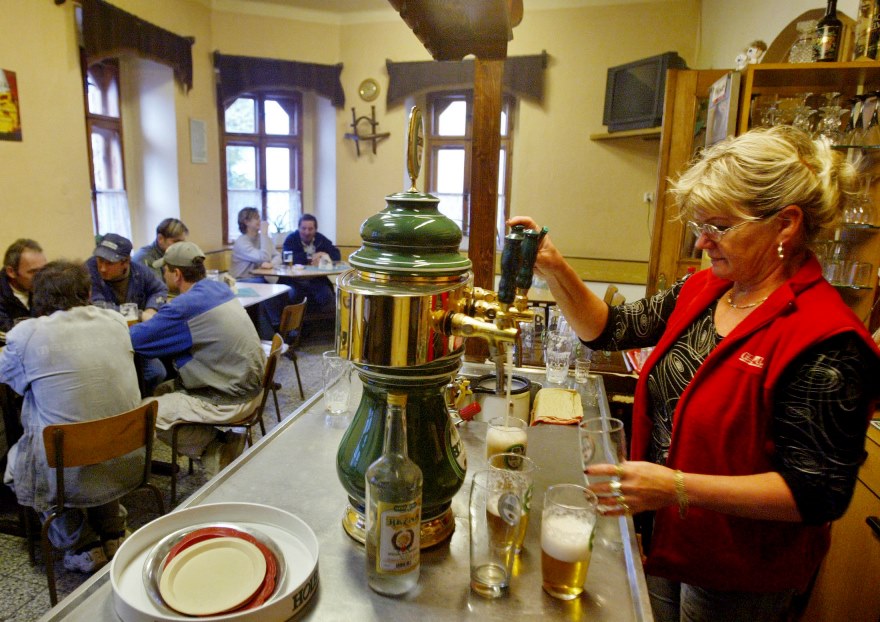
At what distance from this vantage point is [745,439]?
108cm

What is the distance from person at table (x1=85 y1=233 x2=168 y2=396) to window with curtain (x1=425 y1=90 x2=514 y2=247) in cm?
357

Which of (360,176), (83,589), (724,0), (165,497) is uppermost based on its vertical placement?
(724,0)

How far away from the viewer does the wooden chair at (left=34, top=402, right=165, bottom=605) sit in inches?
76.3

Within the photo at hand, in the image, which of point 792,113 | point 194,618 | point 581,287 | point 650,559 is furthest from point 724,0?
point 194,618

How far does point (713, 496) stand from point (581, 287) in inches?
25.1

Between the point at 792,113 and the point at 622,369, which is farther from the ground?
the point at 792,113

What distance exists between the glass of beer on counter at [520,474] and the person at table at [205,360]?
7.02 ft

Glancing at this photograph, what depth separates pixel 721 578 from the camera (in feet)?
3.80

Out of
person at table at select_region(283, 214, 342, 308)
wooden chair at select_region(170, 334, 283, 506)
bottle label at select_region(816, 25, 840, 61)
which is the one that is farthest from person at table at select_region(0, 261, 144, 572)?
person at table at select_region(283, 214, 342, 308)

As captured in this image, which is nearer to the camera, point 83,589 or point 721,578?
point 83,589

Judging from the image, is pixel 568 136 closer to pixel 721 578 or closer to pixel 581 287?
pixel 581 287

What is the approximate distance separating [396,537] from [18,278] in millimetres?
3341

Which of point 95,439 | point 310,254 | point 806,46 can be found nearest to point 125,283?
point 95,439

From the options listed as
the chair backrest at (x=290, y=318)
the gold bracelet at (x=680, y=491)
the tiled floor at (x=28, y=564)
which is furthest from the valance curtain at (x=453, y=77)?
the gold bracelet at (x=680, y=491)
